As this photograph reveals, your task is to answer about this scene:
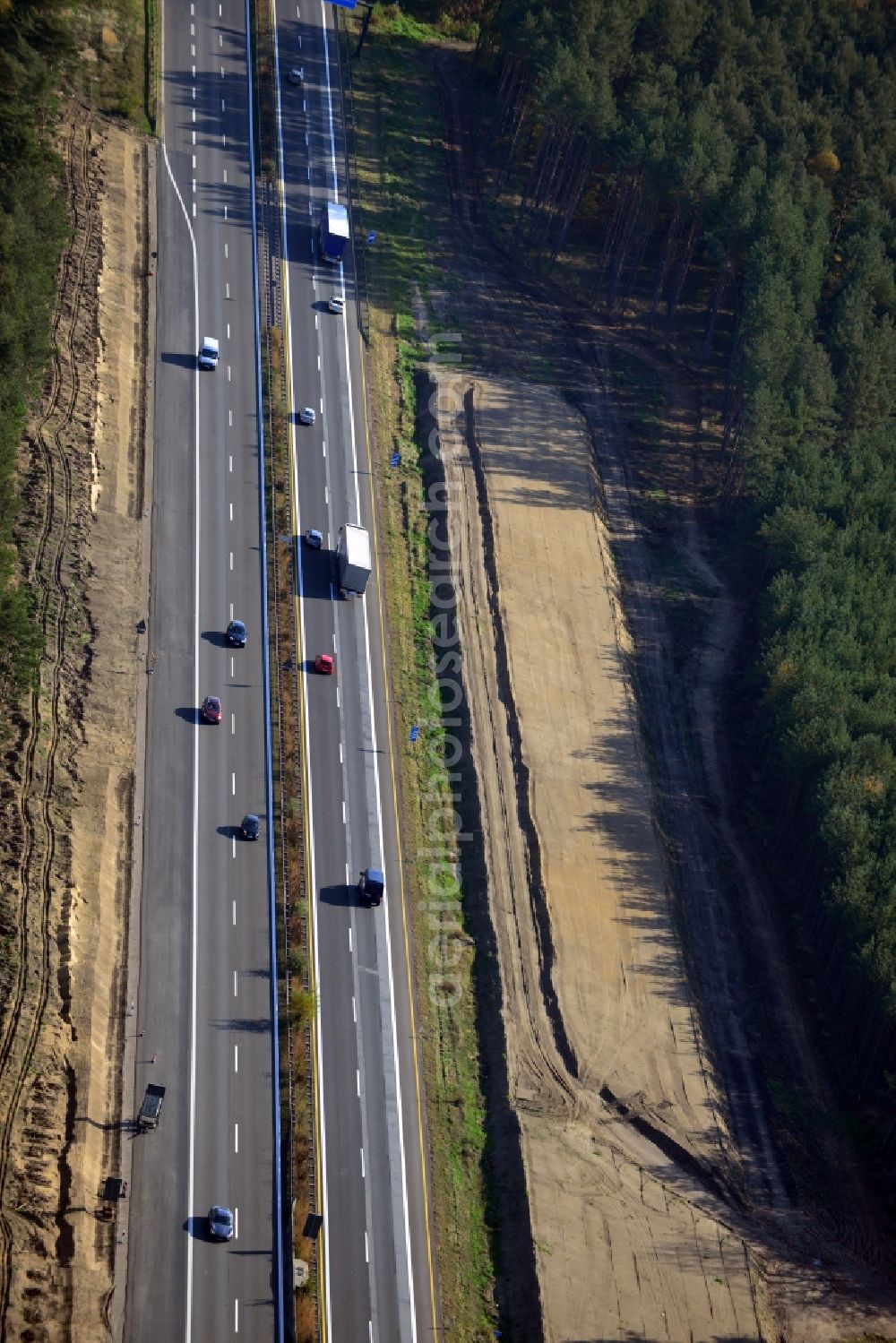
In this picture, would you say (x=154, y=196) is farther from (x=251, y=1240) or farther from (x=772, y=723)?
(x=251, y=1240)

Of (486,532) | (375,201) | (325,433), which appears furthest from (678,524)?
(375,201)

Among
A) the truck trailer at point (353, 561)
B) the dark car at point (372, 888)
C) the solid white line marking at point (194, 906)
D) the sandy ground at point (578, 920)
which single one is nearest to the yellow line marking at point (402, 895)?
the dark car at point (372, 888)

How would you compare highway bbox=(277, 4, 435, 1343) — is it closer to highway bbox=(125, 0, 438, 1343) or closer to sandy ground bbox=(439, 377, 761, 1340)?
highway bbox=(125, 0, 438, 1343)

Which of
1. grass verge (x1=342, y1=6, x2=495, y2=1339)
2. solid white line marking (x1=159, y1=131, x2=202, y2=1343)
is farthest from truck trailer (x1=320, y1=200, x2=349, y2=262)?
solid white line marking (x1=159, y1=131, x2=202, y2=1343)

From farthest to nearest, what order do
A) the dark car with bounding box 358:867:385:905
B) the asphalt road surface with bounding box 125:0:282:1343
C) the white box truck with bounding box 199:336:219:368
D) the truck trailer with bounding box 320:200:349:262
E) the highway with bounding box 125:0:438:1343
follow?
the truck trailer with bounding box 320:200:349:262, the white box truck with bounding box 199:336:219:368, the dark car with bounding box 358:867:385:905, the highway with bounding box 125:0:438:1343, the asphalt road surface with bounding box 125:0:282:1343

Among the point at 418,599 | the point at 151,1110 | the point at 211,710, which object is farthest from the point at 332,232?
the point at 151,1110
